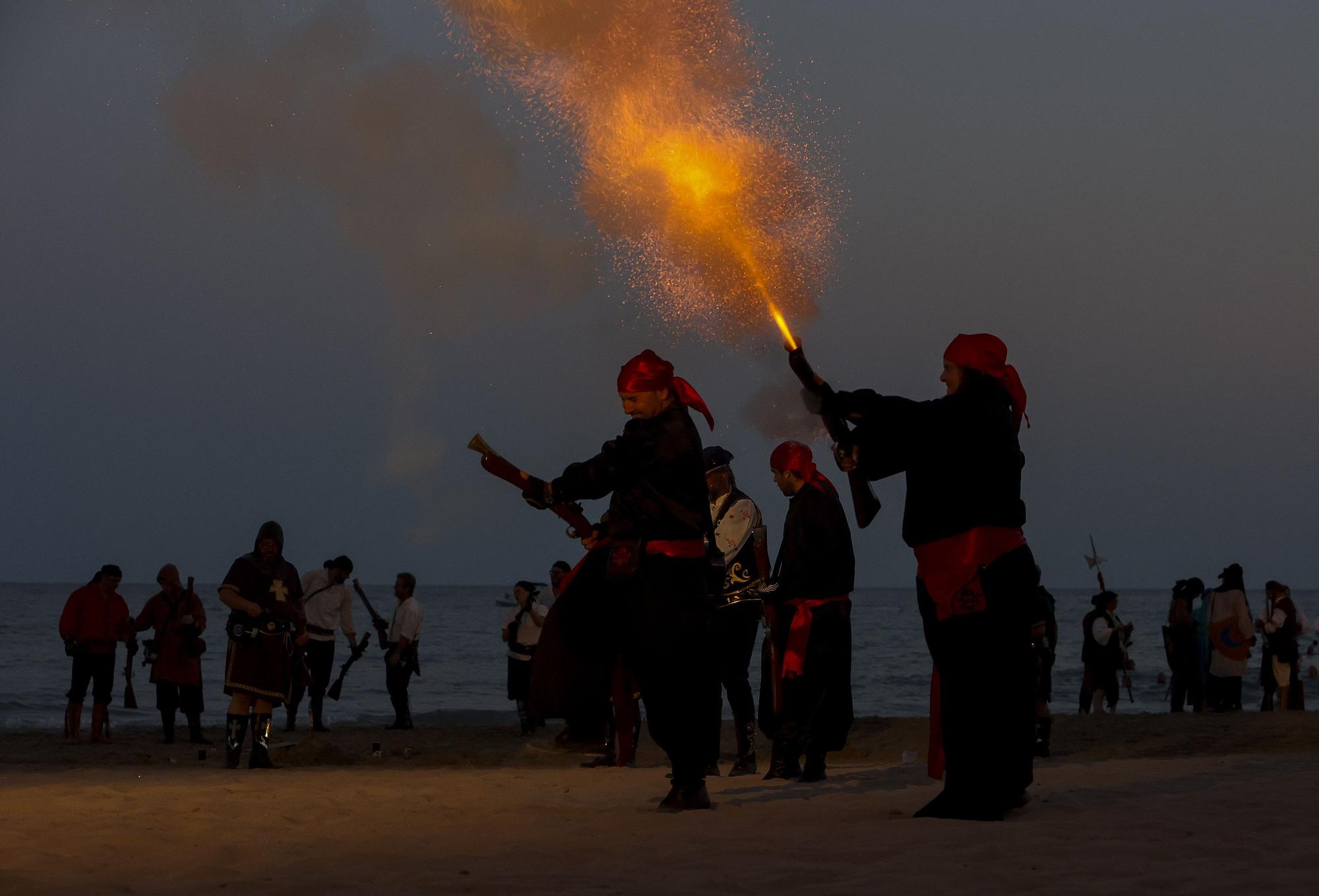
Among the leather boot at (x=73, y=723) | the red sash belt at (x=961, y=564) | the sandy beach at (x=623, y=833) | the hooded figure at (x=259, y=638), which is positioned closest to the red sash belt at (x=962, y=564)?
the red sash belt at (x=961, y=564)

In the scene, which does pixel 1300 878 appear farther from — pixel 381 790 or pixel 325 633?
pixel 325 633

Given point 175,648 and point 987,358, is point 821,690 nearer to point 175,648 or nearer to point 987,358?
point 987,358

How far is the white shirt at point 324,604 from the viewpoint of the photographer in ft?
56.4

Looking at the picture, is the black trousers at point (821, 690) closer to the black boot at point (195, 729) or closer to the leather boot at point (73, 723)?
the black boot at point (195, 729)

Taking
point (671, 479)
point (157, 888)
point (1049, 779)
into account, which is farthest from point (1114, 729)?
point (157, 888)

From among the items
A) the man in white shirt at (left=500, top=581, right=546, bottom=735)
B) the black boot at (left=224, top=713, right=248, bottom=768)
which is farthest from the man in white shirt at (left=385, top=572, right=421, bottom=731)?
the black boot at (left=224, top=713, right=248, bottom=768)

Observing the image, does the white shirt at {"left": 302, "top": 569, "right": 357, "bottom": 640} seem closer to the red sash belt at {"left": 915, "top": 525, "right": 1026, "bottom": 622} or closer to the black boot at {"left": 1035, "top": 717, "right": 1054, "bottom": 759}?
the black boot at {"left": 1035, "top": 717, "right": 1054, "bottom": 759}

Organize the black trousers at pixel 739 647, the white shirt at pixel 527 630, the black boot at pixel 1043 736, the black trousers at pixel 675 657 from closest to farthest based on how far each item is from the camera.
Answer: the black trousers at pixel 675 657
the black trousers at pixel 739 647
the black boot at pixel 1043 736
the white shirt at pixel 527 630

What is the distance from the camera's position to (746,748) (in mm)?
10273

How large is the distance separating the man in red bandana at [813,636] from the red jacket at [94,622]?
8.84 m

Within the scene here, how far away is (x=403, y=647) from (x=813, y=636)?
9.39m

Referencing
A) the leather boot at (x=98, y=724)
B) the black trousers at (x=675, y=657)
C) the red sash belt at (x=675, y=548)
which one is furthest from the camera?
the leather boot at (x=98, y=724)

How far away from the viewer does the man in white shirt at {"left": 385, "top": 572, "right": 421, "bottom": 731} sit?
1783 cm

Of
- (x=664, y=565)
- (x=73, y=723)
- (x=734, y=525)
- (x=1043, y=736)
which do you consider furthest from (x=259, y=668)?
(x=1043, y=736)
